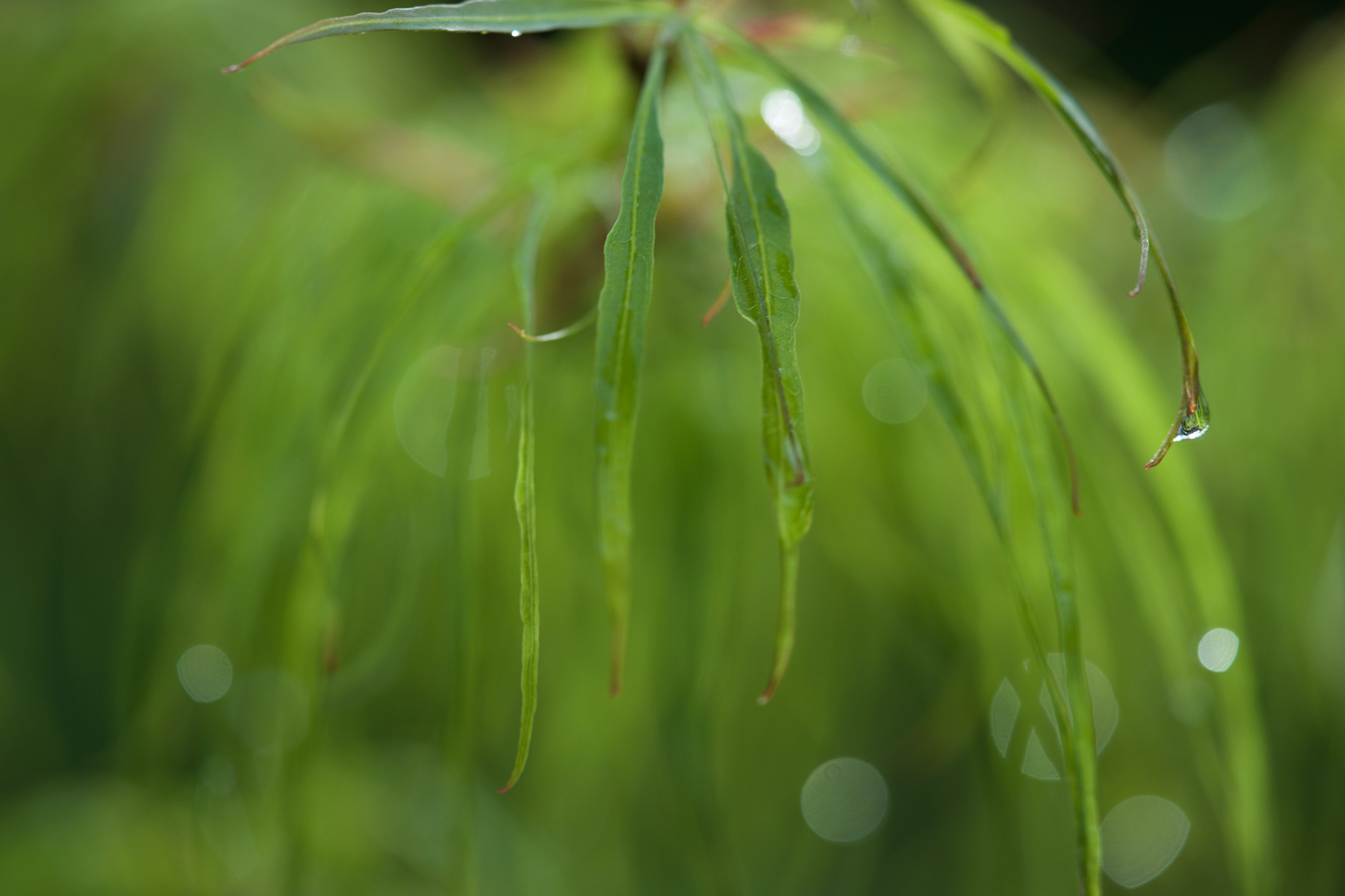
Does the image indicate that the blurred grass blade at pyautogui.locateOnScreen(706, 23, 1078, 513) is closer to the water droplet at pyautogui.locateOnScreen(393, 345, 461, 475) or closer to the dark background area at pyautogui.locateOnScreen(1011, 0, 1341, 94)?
the water droplet at pyautogui.locateOnScreen(393, 345, 461, 475)

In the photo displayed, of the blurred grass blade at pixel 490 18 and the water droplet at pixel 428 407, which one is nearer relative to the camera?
the blurred grass blade at pixel 490 18

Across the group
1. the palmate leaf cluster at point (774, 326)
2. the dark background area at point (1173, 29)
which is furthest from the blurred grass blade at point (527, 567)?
the dark background area at point (1173, 29)

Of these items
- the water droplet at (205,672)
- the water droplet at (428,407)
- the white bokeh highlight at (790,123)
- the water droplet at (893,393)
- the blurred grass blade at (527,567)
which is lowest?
the water droplet at (205,672)

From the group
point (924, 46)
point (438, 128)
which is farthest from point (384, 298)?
point (924, 46)

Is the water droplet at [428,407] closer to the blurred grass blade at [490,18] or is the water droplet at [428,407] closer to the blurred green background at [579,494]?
the blurred green background at [579,494]

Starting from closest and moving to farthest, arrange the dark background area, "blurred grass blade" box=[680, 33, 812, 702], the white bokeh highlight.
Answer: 1. "blurred grass blade" box=[680, 33, 812, 702]
2. the white bokeh highlight
3. the dark background area

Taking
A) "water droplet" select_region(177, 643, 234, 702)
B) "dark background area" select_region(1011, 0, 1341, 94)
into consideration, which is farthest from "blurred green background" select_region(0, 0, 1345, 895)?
"dark background area" select_region(1011, 0, 1341, 94)
